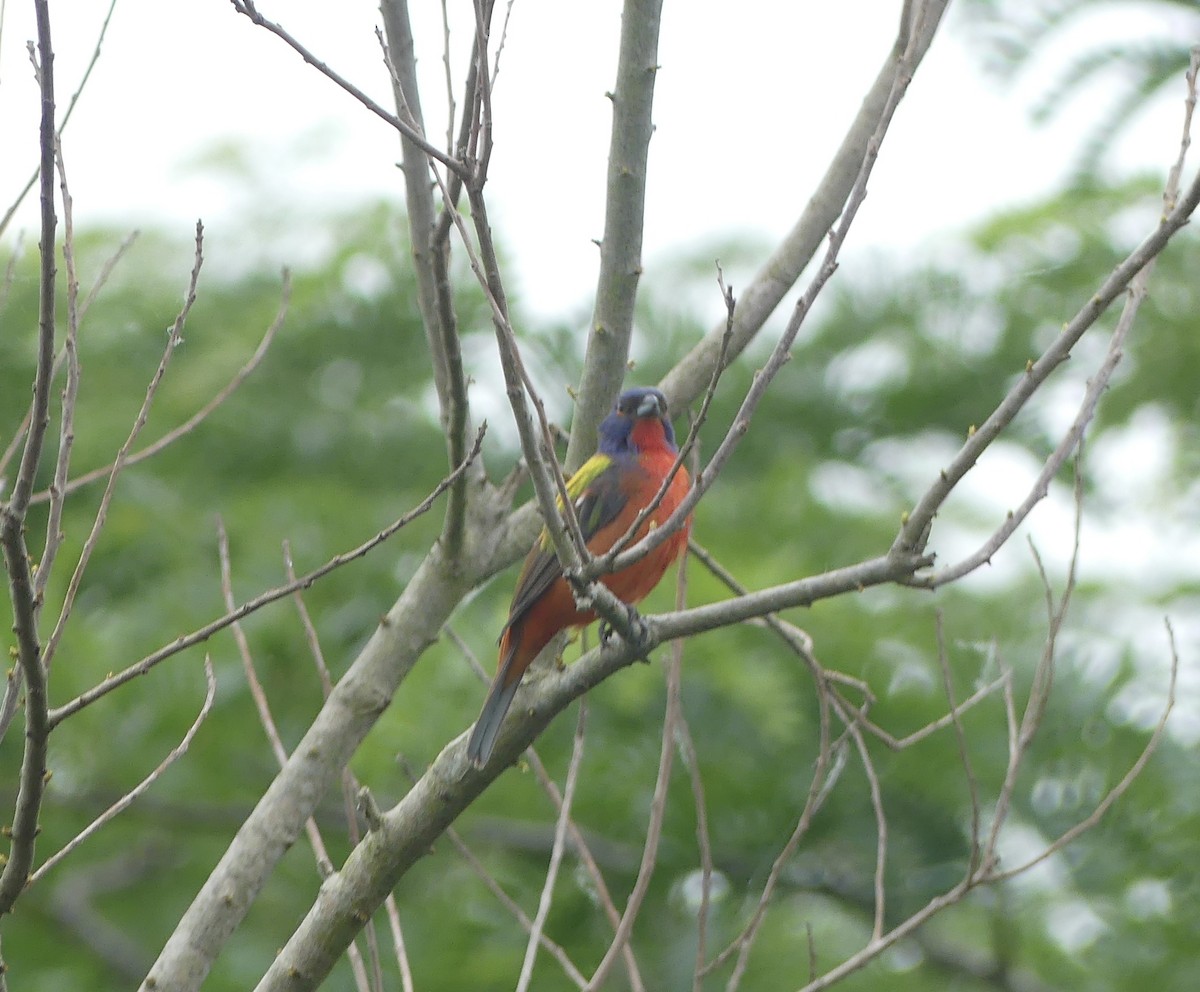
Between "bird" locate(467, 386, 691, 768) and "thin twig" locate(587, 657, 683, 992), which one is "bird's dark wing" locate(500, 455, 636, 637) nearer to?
"bird" locate(467, 386, 691, 768)

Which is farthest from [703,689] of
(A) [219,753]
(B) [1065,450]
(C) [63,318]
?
(C) [63,318]

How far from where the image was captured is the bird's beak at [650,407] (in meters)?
4.88

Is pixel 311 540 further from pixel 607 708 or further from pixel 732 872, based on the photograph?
pixel 732 872

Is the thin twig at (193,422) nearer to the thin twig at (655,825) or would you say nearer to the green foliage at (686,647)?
the thin twig at (655,825)

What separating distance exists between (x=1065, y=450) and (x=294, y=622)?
4543 mm

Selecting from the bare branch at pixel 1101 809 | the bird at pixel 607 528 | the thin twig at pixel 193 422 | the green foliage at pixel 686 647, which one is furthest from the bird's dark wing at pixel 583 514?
the bare branch at pixel 1101 809

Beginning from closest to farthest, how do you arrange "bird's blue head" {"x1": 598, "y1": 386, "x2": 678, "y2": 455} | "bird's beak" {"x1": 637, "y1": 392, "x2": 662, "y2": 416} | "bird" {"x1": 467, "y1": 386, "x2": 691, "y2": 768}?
"bird" {"x1": 467, "y1": 386, "x2": 691, "y2": 768}, "bird's blue head" {"x1": 598, "y1": 386, "x2": 678, "y2": 455}, "bird's beak" {"x1": 637, "y1": 392, "x2": 662, "y2": 416}

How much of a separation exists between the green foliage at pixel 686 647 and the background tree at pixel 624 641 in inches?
0.8

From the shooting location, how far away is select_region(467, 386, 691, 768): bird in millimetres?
4578

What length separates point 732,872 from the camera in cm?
602

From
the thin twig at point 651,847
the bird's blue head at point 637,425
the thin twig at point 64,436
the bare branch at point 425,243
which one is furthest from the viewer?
the bird's blue head at point 637,425

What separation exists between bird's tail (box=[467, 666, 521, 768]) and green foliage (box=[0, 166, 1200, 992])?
161 cm

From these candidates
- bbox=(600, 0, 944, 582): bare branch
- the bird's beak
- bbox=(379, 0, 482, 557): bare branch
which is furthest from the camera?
the bird's beak

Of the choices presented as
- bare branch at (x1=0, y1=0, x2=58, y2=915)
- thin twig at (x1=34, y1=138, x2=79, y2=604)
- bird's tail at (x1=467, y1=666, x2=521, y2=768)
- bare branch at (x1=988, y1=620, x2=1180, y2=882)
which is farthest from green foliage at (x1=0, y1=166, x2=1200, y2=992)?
bare branch at (x1=0, y1=0, x2=58, y2=915)
